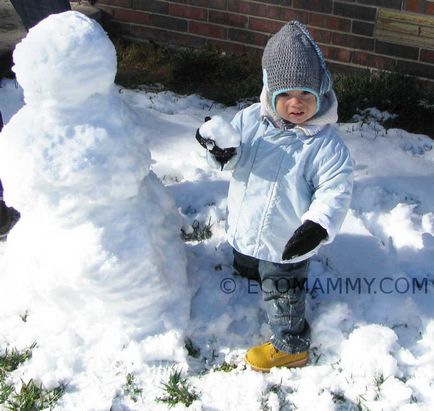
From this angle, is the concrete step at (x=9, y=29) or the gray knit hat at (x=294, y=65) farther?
the concrete step at (x=9, y=29)

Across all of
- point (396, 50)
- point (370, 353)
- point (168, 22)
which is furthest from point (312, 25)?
point (370, 353)

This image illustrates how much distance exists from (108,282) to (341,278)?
1116 millimetres

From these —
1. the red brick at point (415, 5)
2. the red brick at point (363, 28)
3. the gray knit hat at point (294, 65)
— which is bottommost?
the red brick at point (363, 28)

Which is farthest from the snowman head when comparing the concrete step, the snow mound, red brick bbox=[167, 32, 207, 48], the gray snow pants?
red brick bbox=[167, 32, 207, 48]

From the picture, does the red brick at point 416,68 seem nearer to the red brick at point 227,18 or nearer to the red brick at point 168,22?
the red brick at point 227,18

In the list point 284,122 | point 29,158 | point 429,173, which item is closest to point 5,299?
point 29,158

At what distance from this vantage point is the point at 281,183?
259 centimetres

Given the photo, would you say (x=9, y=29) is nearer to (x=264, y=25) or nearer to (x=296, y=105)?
(x=264, y=25)

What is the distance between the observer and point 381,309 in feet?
9.80

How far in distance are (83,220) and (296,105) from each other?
879 millimetres

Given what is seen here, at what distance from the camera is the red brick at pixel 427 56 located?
4.81 meters

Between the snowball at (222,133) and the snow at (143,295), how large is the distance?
0.82ft

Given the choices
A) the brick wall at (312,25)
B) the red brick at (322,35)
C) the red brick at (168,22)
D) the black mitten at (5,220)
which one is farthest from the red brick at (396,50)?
the black mitten at (5,220)

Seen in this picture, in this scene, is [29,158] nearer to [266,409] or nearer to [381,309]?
[266,409]
